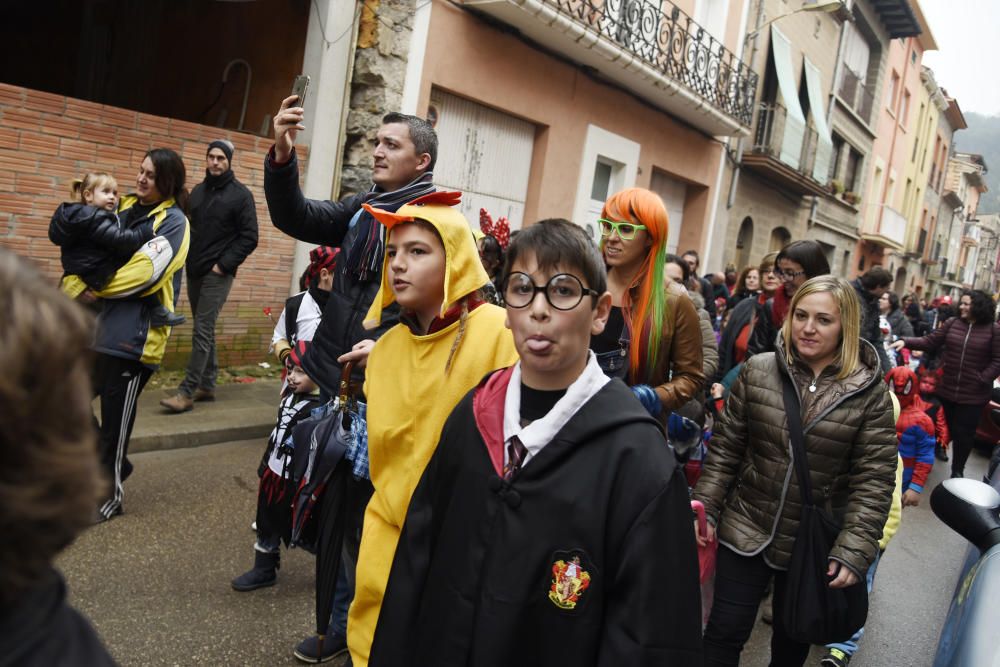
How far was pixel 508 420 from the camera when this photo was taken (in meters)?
1.92

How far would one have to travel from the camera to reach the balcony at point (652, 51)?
10.2 metres

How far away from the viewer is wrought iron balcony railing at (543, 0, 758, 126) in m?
11.5

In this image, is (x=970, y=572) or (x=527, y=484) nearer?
(x=527, y=484)

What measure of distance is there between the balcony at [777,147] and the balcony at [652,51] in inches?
52.2

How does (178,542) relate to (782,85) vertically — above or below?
below

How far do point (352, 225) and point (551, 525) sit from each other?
1756 millimetres

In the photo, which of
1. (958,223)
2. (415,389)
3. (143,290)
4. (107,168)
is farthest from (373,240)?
(958,223)

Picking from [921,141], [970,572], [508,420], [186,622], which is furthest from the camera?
[921,141]


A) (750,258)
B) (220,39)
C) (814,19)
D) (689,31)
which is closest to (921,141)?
(814,19)

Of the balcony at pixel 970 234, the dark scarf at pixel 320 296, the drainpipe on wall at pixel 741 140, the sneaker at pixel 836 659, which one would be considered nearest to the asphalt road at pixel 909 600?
the sneaker at pixel 836 659

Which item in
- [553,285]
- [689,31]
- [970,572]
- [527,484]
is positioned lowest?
[970,572]

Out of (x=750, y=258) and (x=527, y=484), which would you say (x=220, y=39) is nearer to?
(x=527, y=484)

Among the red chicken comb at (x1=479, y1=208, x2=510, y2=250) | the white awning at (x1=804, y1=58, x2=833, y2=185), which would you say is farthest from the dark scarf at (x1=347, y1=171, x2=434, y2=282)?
the white awning at (x1=804, y1=58, x2=833, y2=185)

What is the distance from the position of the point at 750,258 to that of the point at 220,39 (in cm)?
1285
